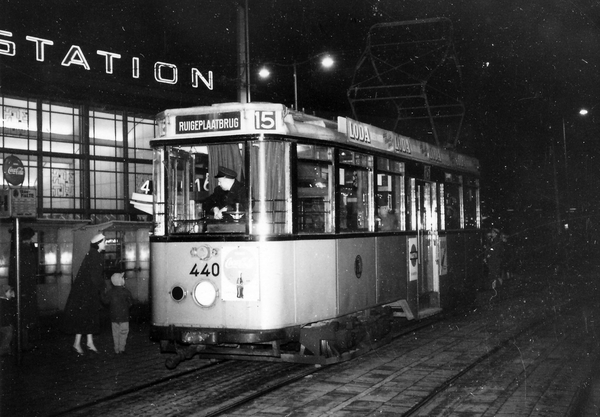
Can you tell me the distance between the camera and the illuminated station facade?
572 inches

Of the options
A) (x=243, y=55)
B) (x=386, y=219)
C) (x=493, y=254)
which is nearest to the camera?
(x=386, y=219)

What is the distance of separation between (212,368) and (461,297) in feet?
22.1

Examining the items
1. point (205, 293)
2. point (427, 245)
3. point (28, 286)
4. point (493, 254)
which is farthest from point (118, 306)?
point (493, 254)

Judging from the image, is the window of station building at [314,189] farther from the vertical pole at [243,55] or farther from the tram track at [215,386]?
the vertical pole at [243,55]

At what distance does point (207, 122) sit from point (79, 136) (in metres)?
10.7

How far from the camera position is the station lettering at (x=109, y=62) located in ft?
52.3

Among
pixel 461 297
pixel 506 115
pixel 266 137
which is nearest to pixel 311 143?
pixel 266 137

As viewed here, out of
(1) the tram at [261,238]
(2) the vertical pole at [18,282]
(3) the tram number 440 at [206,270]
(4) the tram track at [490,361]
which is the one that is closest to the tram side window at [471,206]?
(4) the tram track at [490,361]

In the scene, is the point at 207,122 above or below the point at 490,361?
above

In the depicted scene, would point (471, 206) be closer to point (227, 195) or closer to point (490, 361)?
point (490, 361)

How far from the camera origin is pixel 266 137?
8.09 metres

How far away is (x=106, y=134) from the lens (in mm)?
18625

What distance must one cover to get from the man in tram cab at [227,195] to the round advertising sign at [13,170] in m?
4.24

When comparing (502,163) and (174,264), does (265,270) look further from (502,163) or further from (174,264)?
(502,163)
